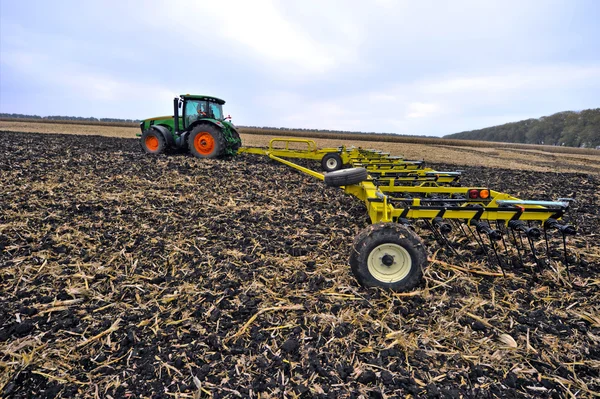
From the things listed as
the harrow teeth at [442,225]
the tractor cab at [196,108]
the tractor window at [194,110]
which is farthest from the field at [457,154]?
the harrow teeth at [442,225]

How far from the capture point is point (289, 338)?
2.43 m

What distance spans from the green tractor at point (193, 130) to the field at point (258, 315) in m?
5.36

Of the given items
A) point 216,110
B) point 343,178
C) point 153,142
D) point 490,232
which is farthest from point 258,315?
point 216,110

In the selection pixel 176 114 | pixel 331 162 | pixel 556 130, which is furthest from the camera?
pixel 556 130

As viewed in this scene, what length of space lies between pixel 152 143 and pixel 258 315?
32.3 feet

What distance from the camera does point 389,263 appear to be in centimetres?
305

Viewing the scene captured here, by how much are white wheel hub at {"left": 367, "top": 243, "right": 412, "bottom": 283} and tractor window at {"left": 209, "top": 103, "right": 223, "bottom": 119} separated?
973 cm

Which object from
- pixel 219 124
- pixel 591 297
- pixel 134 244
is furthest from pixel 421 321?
pixel 219 124

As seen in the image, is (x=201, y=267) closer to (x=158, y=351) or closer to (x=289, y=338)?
(x=158, y=351)

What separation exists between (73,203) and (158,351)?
4.09 meters

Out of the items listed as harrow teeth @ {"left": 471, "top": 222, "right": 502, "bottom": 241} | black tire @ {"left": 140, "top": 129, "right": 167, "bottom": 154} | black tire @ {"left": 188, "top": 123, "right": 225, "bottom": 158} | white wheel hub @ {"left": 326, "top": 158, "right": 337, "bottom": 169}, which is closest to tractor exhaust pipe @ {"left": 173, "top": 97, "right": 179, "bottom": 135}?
black tire @ {"left": 140, "top": 129, "right": 167, "bottom": 154}

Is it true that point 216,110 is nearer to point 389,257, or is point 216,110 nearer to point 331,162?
point 331,162

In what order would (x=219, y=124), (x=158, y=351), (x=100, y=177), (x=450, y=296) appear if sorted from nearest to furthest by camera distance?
(x=158, y=351) → (x=450, y=296) → (x=100, y=177) → (x=219, y=124)

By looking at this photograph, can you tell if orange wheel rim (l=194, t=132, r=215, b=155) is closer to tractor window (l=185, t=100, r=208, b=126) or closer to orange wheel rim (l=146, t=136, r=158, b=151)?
tractor window (l=185, t=100, r=208, b=126)
